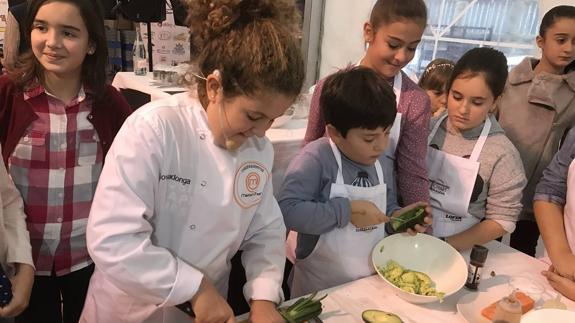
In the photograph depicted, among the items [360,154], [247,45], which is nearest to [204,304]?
[247,45]

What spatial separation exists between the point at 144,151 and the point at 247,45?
28 cm

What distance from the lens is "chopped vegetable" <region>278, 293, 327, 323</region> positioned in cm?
99

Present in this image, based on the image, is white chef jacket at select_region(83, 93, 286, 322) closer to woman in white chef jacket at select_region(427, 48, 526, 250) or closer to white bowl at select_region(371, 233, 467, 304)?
white bowl at select_region(371, 233, 467, 304)

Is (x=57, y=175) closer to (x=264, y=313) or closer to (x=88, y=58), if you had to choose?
(x=88, y=58)

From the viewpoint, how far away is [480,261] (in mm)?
1231

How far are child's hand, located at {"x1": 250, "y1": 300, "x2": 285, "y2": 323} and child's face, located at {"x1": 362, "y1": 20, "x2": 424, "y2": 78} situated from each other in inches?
31.3

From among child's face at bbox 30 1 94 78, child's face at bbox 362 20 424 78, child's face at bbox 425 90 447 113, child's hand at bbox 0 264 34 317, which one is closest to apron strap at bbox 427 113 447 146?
child's face at bbox 362 20 424 78

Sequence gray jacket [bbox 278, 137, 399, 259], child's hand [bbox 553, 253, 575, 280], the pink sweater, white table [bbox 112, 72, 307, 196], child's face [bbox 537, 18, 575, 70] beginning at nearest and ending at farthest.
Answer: gray jacket [bbox 278, 137, 399, 259], child's hand [bbox 553, 253, 575, 280], the pink sweater, child's face [bbox 537, 18, 575, 70], white table [bbox 112, 72, 307, 196]

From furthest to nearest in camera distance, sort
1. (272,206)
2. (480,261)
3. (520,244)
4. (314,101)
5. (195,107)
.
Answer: (520,244) → (314,101) → (480,261) → (272,206) → (195,107)

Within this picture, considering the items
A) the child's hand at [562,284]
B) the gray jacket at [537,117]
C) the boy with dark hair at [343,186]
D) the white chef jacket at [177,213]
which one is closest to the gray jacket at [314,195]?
the boy with dark hair at [343,186]

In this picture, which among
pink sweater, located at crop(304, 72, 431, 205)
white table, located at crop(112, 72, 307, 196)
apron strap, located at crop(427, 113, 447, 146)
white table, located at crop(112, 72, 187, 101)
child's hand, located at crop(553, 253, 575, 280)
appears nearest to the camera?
child's hand, located at crop(553, 253, 575, 280)

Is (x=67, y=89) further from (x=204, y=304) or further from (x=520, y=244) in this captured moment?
(x=520, y=244)

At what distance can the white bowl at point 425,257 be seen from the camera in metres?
1.26

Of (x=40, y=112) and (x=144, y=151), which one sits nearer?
(x=144, y=151)
